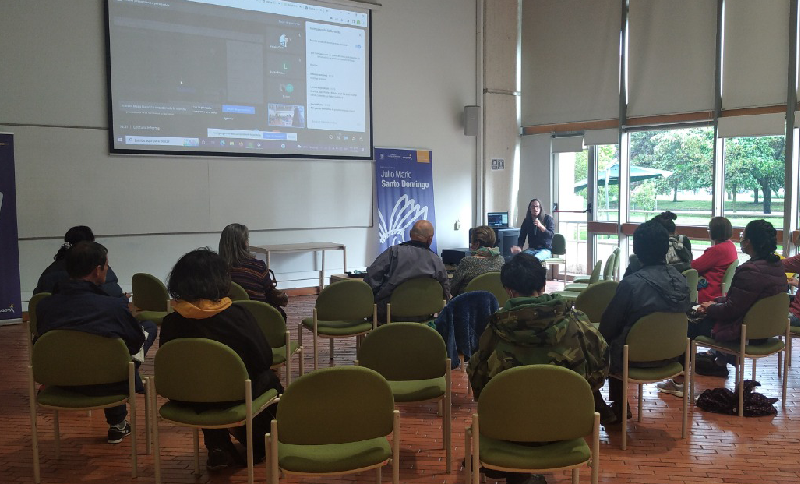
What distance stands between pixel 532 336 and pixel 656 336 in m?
1.33

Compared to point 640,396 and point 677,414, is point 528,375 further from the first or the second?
point 677,414

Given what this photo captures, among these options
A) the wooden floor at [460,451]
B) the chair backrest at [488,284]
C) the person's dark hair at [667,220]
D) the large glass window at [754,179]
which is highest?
the large glass window at [754,179]

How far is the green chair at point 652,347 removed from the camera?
3674 mm

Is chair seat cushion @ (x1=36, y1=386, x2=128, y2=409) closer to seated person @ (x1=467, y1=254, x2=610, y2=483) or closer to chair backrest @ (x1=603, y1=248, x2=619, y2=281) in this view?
seated person @ (x1=467, y1=254, x2=610, y2=483)

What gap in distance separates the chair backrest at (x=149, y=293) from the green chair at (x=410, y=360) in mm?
2635

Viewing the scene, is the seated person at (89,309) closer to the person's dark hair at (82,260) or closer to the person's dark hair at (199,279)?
the person's dark hair at (82,260)

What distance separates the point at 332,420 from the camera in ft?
7.94

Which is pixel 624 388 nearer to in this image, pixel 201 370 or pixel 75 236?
pixel 201 370

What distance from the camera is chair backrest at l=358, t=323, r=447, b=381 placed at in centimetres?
324

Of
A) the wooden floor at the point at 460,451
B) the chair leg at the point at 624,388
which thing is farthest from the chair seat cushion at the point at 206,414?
the chair leg at the point at 624,388

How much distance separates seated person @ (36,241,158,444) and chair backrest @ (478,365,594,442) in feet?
6.48

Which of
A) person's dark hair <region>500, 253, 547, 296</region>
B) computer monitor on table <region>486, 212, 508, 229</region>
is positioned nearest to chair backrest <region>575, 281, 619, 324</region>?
person's dark hair <region>500, 253, 547, 296</region>

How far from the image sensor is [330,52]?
29.8ft

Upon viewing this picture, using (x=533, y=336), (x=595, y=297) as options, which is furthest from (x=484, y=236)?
(x=533, y=336)
